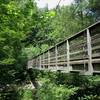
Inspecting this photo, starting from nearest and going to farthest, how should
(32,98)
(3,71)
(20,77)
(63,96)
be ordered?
(63,96) < (32,98) < (3,71) < (20,77)

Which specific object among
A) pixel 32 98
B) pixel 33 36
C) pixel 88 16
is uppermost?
pixel 88 16

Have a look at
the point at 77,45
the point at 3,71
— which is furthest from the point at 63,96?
the point at 3,71

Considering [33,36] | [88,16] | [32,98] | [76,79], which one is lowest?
[32,98]

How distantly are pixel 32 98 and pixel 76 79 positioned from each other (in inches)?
153

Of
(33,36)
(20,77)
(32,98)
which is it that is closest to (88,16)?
(33,36)

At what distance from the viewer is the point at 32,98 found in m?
22.9

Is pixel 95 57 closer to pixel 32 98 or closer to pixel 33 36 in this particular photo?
pixel 32 98

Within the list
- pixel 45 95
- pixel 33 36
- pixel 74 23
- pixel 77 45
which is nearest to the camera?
pixel 77 45

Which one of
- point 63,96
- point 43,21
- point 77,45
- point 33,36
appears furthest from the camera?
point 33,36

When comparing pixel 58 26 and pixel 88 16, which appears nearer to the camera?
pixel 88 16

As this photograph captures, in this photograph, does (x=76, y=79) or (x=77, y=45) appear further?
(x=76, y=79)

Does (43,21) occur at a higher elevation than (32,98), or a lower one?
higher

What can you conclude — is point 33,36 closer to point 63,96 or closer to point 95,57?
point 63,96

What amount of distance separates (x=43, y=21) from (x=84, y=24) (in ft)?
135
